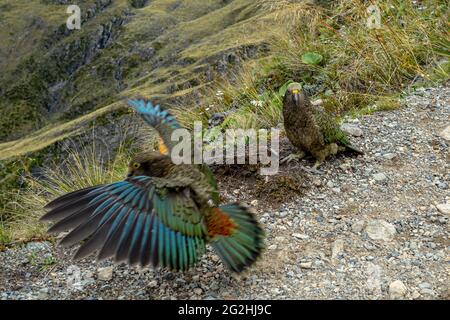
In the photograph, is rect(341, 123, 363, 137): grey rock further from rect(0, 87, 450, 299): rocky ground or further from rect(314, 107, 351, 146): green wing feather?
rect(314, 107, 351, 146): green wing feather

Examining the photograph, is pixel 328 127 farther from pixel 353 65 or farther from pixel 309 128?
pixel 353 65

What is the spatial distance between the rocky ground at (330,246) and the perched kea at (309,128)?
0.22 m

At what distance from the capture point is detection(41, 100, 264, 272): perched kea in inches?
149

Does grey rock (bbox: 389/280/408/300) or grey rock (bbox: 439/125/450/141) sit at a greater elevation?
grey rock (bbox: 439/125/450/141)

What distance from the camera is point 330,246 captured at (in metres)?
4.95

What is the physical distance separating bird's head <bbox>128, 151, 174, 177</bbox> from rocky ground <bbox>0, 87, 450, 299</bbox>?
94 cm

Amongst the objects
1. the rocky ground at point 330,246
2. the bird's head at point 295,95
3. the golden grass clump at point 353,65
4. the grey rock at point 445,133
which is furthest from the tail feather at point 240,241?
the golden grass clump at point 353,65

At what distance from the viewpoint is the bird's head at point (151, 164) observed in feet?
15.4

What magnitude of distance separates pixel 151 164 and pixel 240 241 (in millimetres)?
1184

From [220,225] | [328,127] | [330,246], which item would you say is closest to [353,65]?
[328,127]

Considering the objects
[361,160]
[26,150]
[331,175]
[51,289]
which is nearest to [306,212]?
[331,175]

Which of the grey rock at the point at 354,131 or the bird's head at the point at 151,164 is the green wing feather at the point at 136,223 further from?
the grey rock at the point at 354,131

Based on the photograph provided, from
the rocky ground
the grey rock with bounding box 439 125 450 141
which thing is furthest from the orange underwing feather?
the grey rock with bounding box 439 125 450 141

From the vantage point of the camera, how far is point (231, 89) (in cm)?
1109
